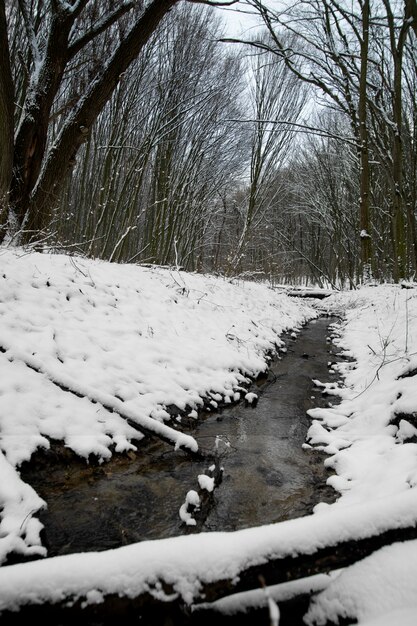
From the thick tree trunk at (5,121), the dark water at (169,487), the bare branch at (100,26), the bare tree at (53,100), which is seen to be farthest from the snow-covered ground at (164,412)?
the bare branch at (100,26)

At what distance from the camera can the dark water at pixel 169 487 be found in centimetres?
175

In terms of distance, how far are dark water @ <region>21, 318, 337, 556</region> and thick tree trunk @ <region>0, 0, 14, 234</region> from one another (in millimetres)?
3349

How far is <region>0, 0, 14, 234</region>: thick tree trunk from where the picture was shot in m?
4.03

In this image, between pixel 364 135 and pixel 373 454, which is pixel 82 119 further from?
pixel 364 135

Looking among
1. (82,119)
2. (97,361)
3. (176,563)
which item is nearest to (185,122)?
(82,119)

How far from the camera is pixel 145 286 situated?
5.03 metres

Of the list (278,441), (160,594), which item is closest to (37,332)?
(278,441)

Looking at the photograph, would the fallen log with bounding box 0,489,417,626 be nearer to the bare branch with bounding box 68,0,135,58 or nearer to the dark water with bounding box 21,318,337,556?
the dark water with bounding box 21,318,337,556

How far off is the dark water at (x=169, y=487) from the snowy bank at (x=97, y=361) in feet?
0.39

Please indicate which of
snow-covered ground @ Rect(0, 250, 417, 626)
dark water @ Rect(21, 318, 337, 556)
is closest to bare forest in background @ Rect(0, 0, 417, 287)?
snow-covered ground @ Rect(0, 250, 417, 626)

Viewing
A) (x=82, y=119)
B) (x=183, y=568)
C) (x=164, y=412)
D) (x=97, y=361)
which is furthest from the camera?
(x=82, y=119)

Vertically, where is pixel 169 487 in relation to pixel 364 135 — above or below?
below

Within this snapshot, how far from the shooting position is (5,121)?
4145mm

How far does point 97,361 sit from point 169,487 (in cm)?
131
